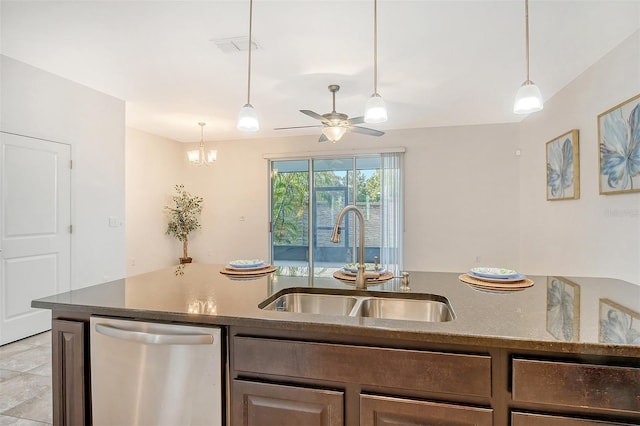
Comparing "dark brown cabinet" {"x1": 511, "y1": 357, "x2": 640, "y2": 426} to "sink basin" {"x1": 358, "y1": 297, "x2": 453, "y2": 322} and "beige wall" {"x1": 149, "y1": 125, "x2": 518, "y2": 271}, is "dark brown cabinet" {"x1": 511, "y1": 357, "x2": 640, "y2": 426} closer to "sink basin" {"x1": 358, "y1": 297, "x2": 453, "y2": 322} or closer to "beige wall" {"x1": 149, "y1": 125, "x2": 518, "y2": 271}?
"sink basin" {"x1": 358, "y1": 297, "x2": 453, "y2": 322}

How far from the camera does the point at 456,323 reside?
105 cm

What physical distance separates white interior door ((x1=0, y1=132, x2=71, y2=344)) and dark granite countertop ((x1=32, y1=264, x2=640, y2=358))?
2.19m

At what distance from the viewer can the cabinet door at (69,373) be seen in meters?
1.29

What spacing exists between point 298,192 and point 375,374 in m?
4.90

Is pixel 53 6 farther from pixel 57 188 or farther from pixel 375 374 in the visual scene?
pixel 375 374

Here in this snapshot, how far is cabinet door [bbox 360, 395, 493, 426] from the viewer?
968 mm

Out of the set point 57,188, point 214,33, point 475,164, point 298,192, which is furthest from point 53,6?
point 475,164

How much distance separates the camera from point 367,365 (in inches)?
41.0

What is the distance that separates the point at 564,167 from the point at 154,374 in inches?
160

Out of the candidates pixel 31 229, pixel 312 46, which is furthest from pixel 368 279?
pixel 31 229

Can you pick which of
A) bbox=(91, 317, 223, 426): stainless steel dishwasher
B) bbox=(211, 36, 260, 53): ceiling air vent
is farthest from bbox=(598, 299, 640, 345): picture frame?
bbox=(211, 36, 260, 53): ceiling air vent

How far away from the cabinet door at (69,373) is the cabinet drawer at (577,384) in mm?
1533

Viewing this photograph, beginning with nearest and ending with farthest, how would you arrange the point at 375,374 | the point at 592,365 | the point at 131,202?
the point at 592,365 < the point at 375,374 < the point at 131,202

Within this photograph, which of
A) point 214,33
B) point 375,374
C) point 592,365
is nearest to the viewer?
point 592,365
